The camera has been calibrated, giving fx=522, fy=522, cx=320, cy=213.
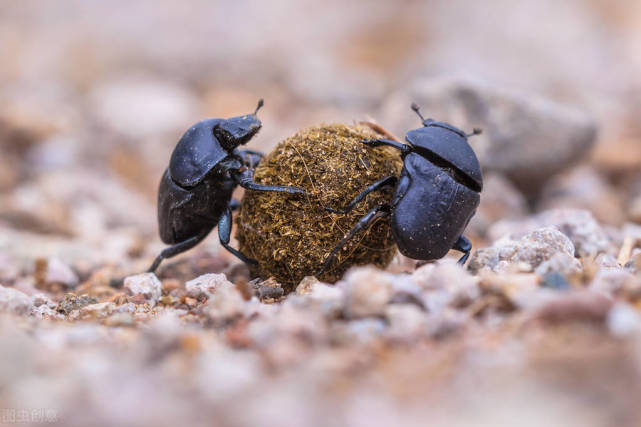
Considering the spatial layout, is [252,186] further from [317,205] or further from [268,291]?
[268,291]

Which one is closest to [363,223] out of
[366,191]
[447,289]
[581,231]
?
[366,191]

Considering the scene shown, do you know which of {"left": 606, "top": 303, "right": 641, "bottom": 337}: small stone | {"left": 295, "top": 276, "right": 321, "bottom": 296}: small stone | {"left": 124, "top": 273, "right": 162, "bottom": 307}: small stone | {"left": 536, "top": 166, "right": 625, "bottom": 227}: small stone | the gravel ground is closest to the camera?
the gravel ground

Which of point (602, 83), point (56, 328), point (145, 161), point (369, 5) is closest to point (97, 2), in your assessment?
point (369, 5)

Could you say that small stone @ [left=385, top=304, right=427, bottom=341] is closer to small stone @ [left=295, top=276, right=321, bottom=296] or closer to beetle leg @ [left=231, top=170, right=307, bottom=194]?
small stone @ [left=295, top=276, right=321, bottom=296]

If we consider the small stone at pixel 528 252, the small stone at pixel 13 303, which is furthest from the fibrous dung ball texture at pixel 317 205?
the small stone at pixel 13 303

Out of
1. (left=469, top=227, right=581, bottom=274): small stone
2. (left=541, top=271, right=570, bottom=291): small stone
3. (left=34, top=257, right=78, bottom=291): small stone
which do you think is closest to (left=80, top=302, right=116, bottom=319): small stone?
(left=34, top=257, right=78, bottom=291): small stone
